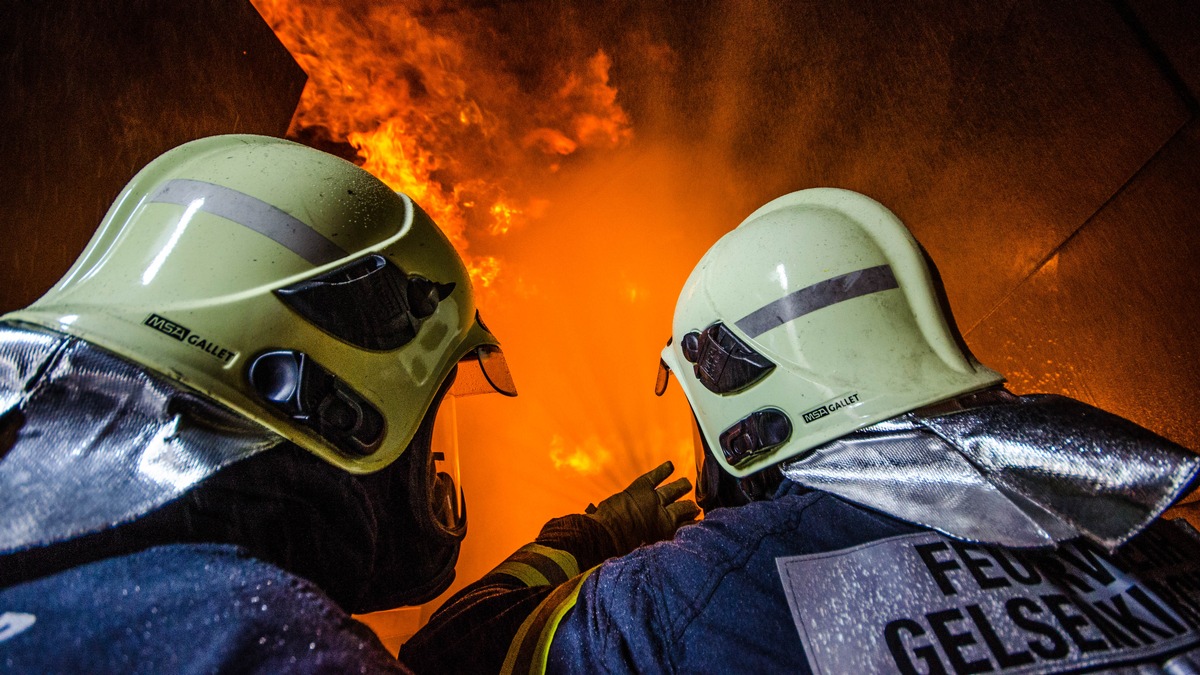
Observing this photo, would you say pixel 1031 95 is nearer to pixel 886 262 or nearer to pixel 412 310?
pixel 886 262

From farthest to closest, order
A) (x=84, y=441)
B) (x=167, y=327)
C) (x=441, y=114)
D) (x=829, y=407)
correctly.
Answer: (x=441, y=114), (x=829, y=407), (x=167, y=327), (x=84, y=441)

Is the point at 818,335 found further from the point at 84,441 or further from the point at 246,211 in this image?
the point at 84,441

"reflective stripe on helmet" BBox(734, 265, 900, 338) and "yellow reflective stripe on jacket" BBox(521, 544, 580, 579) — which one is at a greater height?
"reflective stripe on helmet" BBox(734, 265, 900, 338)

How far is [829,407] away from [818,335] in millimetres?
259

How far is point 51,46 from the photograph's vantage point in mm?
2369

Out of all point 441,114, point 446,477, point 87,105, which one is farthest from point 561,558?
point 441,114

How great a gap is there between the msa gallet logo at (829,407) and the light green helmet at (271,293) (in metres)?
1.39

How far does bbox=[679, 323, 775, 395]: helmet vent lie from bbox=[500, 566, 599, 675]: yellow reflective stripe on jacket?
2.94 ft

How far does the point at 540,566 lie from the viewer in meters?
2.02

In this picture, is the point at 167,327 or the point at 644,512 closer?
the point at 167,327

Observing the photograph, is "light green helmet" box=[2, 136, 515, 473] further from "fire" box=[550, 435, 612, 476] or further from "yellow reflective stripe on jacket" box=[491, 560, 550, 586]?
"fire" box=[550, 435, 612, 476]

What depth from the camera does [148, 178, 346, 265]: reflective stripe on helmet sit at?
1305 mm

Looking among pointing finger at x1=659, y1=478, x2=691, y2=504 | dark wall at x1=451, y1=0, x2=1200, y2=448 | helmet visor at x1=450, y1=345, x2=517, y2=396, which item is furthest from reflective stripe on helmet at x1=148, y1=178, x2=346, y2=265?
dark wall at x1=451, y1=0, x2=1200, y2=448

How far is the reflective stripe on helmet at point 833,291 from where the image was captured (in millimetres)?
1683
